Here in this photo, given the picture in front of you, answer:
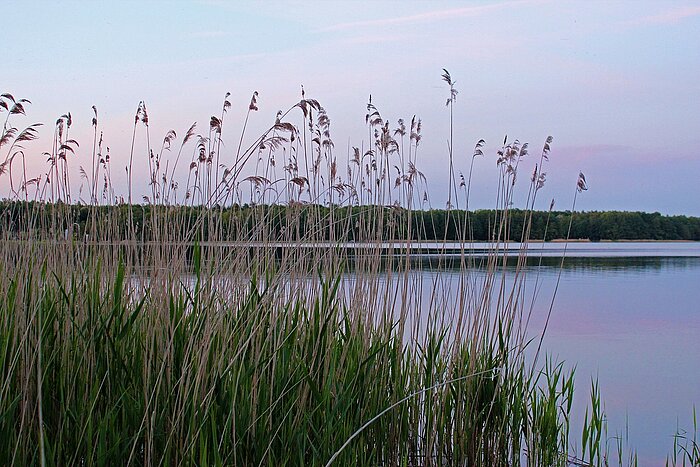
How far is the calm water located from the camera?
19.1ft

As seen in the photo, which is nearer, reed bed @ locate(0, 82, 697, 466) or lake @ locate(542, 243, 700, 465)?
reed bed @ locate(0, 82, 697, 466)

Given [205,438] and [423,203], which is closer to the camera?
[205,438]

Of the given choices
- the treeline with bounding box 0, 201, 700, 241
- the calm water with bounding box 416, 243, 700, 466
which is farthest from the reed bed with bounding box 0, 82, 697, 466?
the calm water with bounding box 416, 243, 700, 466

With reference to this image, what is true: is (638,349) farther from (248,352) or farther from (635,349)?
(248,352)

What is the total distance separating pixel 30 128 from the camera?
9.73ft

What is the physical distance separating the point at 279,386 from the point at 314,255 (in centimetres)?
79

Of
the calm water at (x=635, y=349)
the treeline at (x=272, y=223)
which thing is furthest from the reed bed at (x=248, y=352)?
the calm water at (x=635, y=349)

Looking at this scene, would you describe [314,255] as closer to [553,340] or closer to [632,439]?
[632,439]

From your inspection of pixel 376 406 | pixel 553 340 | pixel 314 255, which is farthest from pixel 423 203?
pixel 553 340

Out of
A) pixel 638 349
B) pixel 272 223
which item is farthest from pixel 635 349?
pixel 272 223

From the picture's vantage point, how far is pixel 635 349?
870 cm

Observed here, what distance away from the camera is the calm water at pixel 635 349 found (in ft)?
19.1

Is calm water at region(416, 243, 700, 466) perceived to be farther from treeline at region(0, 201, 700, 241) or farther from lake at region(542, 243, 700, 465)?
treeline at region(0, 201, 700, 241)

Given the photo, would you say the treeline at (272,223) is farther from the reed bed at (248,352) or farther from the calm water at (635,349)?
the calm water at (635,349)
